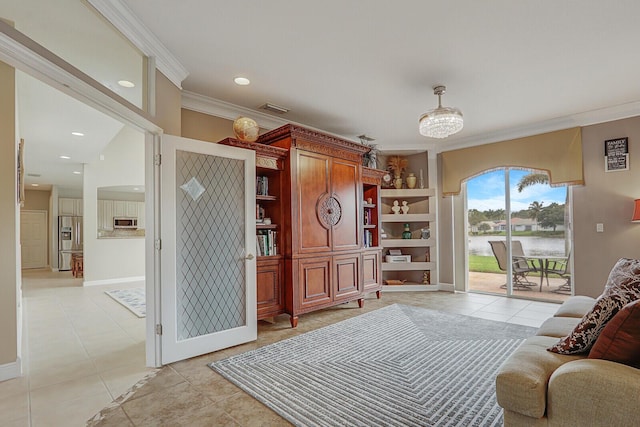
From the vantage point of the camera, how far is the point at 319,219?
13.5 feet

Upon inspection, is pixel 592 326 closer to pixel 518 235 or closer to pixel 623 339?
pixel 623 339

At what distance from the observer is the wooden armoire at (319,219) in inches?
150

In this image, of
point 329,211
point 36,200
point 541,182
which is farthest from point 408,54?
point 36,200

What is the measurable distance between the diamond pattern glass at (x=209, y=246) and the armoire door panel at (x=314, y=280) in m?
0.82

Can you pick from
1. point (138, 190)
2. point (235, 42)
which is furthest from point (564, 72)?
point (138, 190)

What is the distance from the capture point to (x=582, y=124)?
14.9 feet

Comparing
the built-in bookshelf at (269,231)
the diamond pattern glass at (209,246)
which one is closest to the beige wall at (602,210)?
the built-in bookshelf at (269,231)

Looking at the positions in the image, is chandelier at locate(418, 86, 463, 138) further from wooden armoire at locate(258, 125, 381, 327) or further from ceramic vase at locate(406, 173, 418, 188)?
ceramic vase at locate(406, 173, 418, 188)

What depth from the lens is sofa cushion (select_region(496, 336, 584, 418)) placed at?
4.27 ft

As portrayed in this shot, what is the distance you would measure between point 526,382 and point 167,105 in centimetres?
327

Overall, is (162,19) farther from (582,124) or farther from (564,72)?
(582,124)

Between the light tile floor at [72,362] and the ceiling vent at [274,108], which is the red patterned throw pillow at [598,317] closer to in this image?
the light tile floor at [72,362]

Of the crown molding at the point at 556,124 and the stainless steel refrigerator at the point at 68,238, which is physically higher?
the crown molding at the point at 556,124

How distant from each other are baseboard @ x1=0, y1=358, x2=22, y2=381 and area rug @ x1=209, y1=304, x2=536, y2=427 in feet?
4.92
